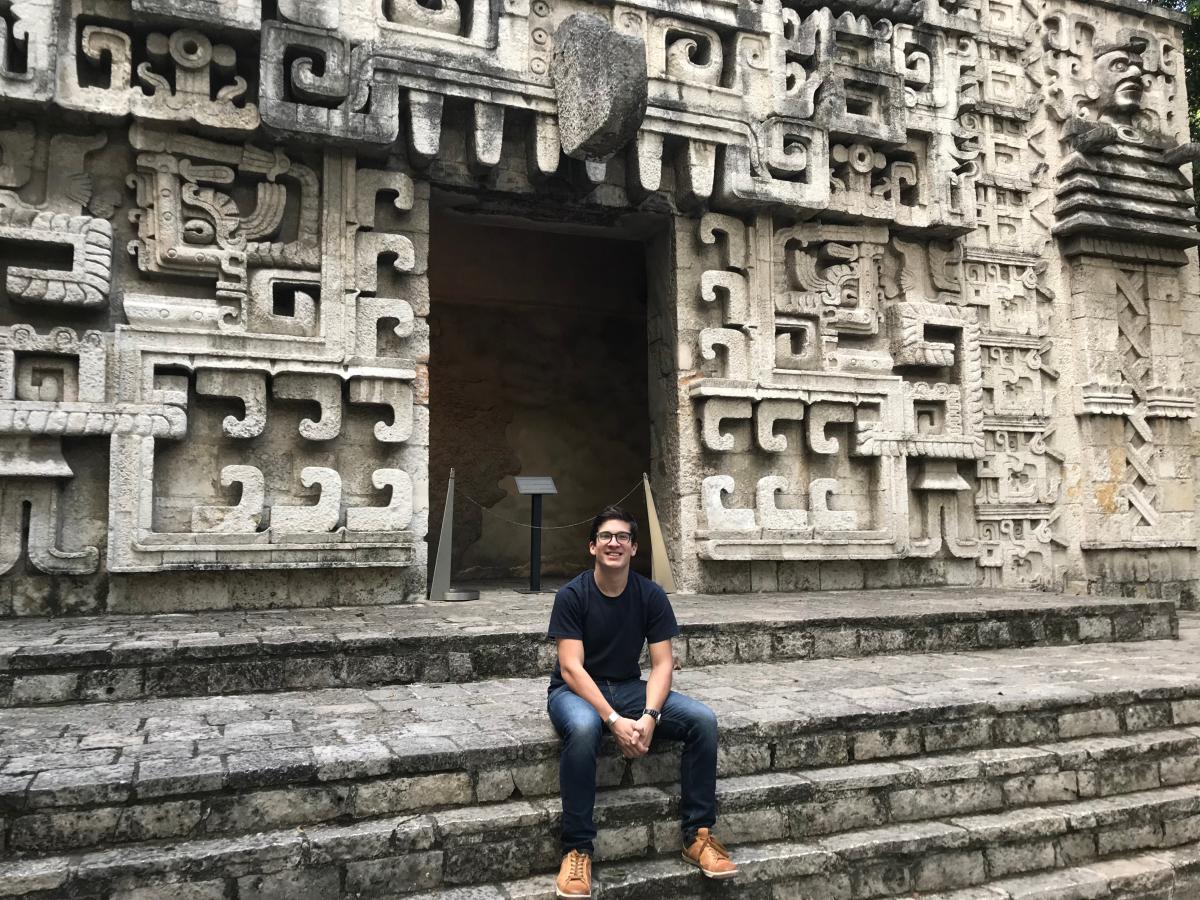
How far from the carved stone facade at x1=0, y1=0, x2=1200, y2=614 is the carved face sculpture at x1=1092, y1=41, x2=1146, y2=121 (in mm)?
28

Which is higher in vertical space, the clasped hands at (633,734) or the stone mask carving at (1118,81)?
the stone mask carving at (1118,81)

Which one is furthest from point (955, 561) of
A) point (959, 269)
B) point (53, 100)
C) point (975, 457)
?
point (53, 100)

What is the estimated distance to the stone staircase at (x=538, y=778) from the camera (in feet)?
8.86

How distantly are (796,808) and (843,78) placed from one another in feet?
19.0

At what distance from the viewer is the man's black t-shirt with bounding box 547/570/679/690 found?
317cm

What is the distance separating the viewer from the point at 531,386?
9.04m

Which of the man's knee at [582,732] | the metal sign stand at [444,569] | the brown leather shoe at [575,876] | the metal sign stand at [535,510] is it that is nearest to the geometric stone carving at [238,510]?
the metal sign stand at [444,569]

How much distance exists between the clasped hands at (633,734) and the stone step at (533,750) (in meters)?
0.29

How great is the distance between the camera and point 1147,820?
367cm

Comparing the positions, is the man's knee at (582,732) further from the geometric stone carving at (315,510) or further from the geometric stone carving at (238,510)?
the geometric stone carving at (238,510)

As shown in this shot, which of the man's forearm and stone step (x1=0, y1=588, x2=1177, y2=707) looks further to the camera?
stone step (x1=0, y1=588, x2=1177, y2=707)

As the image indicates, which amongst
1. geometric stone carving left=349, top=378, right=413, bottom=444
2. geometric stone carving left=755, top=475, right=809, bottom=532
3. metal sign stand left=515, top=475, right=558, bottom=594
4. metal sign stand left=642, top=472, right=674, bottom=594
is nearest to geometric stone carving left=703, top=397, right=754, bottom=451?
geometric stone carving left=755, top=475, right=809, bottom=532

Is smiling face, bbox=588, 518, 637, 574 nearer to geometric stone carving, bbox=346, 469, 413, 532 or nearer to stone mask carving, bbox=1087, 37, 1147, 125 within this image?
geometric stone carving, bbox=346, 469, 413, 532

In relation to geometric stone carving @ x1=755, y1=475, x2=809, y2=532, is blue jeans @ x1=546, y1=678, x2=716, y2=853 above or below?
below
